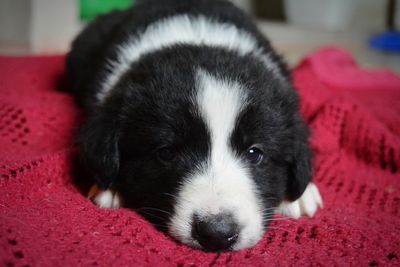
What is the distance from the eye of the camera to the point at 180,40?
2.78m

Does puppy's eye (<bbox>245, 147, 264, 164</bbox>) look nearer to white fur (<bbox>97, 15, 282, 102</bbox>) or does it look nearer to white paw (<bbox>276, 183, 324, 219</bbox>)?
white paw (<bbox>276, 183, 324, 219</bbox>)

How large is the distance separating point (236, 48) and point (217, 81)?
566 mm

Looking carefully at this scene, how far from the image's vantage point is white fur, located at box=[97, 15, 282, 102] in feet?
9.07

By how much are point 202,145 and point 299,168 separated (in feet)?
1.82

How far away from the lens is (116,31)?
3357 mm

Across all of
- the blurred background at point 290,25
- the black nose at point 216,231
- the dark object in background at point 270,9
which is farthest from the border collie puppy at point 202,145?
the dark object in background at point 270,9

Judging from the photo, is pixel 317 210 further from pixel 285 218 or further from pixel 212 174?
pixel 212 174

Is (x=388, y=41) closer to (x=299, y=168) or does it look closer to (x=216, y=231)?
(x=299, y=168)

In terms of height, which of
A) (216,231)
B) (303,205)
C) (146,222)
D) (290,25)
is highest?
(216,231)

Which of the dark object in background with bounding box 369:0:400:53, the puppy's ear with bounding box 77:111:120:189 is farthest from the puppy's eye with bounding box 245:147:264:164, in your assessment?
the dark object in background with bounding box 369:0:400:53

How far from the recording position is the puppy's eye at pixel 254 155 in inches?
86.6

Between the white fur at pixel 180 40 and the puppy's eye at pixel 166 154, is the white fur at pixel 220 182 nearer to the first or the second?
the puppy's eye at pixel 166 154

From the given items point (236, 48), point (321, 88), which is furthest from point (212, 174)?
point (321, 88)

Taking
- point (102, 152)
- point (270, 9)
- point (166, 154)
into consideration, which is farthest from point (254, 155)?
point (270, 9)
